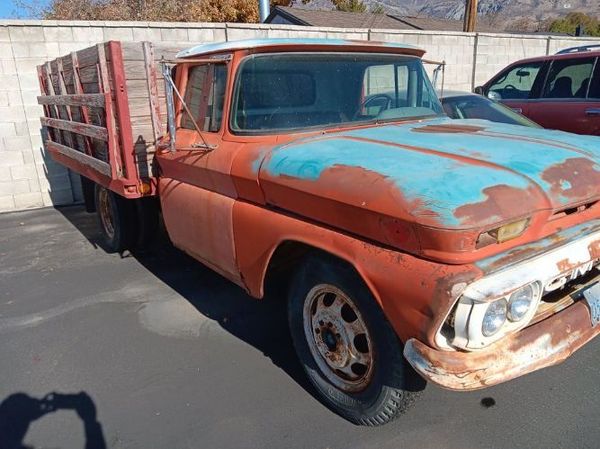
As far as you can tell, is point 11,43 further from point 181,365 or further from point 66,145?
point 181,365

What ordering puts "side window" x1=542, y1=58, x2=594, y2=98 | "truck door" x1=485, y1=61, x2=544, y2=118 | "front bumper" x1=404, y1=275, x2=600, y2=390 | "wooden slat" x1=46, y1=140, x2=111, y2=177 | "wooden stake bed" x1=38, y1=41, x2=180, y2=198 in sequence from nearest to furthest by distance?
"front bumper" x1=404, y1=275, x2=600, y2=390 < "wooden stake bed" x1=38, y1=41, x2=180, y2=198 < "wooden slat" x1=46, y1=140, x2=111, y2=177 < "side window" x1=542, y1=58, x2=594, y2=98 < "truck door" x1=485, y1=61, x2=544, y2=118

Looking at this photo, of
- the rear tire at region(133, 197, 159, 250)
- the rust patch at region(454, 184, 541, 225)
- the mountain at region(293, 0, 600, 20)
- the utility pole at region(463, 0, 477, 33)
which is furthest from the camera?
the mountain at region(293, 0, 600, 20)

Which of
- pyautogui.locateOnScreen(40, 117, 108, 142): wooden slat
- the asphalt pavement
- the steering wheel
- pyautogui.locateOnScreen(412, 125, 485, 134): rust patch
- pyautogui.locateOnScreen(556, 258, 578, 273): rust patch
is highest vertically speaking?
the steering wheel

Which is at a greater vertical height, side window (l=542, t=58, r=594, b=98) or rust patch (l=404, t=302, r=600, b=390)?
side window (l=542, t=58, r=594, b=98)

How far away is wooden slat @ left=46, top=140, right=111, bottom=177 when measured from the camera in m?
4.51

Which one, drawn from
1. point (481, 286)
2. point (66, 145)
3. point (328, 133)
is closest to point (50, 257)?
point (66, 145)

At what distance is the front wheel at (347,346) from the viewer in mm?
2371

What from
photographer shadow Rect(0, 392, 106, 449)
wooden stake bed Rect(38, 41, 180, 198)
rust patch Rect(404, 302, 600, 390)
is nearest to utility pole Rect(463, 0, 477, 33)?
wooden stake bed Rect(38, 41, 180, 198)

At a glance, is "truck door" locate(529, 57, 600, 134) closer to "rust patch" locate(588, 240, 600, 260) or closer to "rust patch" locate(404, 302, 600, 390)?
"rust patch" locate(588, 240, 600, 260)

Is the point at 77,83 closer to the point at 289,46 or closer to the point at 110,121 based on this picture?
the point at 110,121

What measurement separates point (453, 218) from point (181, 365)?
2260 mm

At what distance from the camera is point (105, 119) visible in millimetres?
4172

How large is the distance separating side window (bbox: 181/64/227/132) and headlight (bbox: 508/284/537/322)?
2.12m

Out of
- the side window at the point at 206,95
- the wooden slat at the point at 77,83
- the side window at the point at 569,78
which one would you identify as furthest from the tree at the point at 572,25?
the side window at the point at 206,95
